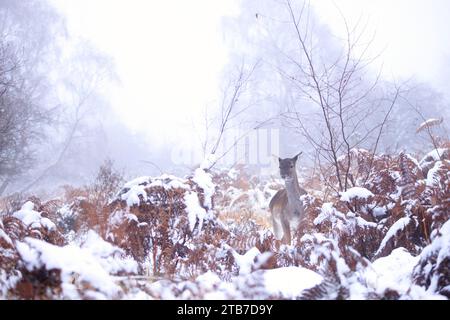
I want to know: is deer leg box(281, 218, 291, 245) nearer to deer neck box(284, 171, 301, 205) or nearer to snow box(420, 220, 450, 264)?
deer neck box(284, 171, 301, 205)

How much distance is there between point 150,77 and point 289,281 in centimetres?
2400

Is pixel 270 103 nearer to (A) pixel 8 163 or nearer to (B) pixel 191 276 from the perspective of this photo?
(A) pixel 8 163

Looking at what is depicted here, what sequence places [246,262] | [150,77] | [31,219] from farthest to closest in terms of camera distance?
[150,77] → [31,219] → [246,262]

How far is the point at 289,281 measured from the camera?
95.0 inches

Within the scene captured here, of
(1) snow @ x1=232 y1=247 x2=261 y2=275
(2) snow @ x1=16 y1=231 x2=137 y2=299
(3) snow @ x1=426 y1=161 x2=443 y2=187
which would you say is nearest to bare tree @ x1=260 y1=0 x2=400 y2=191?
(3) snow @ x1=426 y1=161 x2=443 y2=187

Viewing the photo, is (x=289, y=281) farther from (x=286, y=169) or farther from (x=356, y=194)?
(x=286, y=169)

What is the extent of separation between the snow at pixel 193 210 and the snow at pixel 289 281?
1177 millimetres

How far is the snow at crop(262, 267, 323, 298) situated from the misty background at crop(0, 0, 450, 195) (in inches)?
544

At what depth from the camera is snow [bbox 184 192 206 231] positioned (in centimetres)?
360

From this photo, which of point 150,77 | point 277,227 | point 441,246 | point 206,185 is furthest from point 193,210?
point 150,77

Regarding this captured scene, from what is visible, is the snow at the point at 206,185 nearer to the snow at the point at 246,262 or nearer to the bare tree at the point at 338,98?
the snow at the point at 246,262

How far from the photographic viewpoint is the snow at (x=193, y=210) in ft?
11.8

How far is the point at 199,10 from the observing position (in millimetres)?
22031
